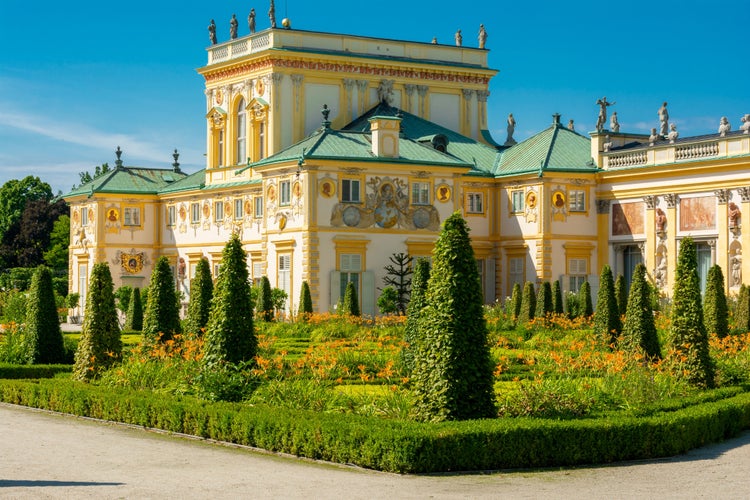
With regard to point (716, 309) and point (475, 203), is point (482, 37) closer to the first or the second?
point (475, 203)

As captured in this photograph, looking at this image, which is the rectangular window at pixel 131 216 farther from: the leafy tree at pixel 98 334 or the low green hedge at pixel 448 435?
the low green hedge at pixel 448 435

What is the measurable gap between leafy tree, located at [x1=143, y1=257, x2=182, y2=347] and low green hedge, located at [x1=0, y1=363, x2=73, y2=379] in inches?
78.0

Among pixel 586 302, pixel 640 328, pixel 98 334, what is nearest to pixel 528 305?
pixel 586 302

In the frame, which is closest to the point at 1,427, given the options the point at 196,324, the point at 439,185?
the point at 196,324

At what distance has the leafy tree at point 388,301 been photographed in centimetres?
4344

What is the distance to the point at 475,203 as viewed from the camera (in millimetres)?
51719

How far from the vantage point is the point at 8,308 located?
39.7 metres

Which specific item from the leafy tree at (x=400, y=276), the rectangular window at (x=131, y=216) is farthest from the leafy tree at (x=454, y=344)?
the rectangular window at (x=131, y=216)

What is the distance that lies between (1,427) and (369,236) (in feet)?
90.9

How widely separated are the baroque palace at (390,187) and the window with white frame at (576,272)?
79 millimetres

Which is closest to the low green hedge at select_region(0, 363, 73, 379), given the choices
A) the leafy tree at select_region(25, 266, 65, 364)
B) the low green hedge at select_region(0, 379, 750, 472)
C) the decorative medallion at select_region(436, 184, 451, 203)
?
the leafy tree at select_region(25, 266, 65, 364)

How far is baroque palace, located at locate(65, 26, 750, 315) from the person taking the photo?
4578 cm

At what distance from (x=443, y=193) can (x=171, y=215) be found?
18473 millimetres

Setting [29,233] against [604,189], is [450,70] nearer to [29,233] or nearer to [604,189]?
[604,189]
